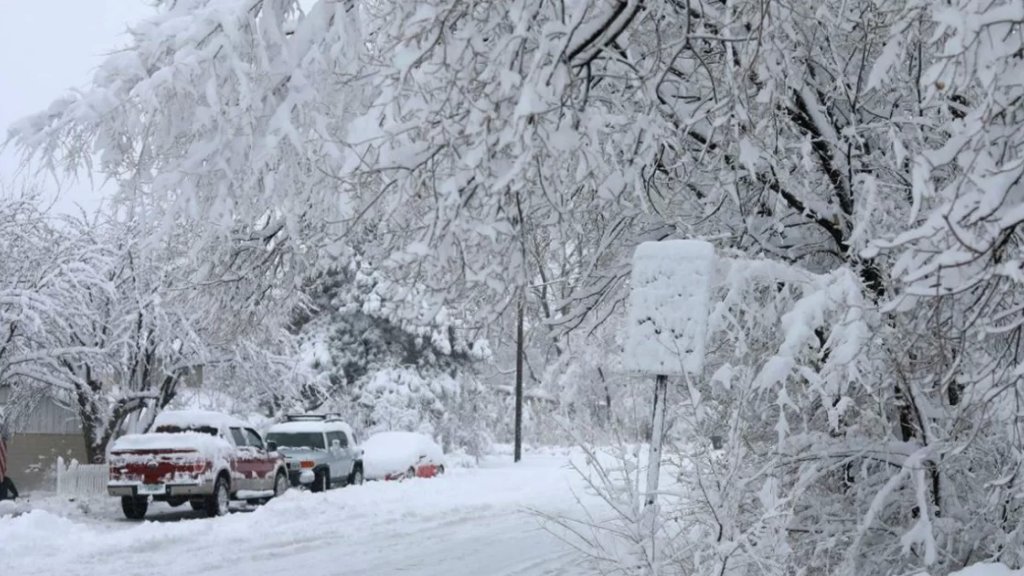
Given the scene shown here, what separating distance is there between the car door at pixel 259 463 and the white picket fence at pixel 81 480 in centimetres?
338

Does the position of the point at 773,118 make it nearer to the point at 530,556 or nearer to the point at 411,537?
the point at 530,556

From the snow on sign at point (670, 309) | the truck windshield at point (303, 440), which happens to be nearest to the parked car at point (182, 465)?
the truck windshield at point (303, 440)

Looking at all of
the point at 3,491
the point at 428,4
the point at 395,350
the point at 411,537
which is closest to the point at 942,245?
the point at 428,4

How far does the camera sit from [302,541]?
626 inches

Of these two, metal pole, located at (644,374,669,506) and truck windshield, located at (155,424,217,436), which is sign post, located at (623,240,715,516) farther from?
truck windshield, located at (155,424,217,436)

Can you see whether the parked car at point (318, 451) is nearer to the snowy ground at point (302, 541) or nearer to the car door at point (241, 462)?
the snowy ground at point (302, 541)

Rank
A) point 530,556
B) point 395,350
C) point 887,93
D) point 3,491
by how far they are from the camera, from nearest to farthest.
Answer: point 887,93 < point 530,556 < point 3,491 < point 395,350

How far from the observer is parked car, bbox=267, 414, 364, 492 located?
25547 millimetres

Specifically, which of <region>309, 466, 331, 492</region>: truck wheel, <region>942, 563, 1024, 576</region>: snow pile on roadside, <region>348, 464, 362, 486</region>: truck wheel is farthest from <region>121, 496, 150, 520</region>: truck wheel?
<region>942, 563, 1024, 576</region>: snow pile on roadside

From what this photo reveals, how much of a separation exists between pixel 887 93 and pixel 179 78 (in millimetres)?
5414

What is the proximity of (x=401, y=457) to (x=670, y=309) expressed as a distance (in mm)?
26540

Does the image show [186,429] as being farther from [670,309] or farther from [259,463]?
[670,309]

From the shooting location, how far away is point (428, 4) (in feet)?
18.7

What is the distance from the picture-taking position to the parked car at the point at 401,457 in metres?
31.7
